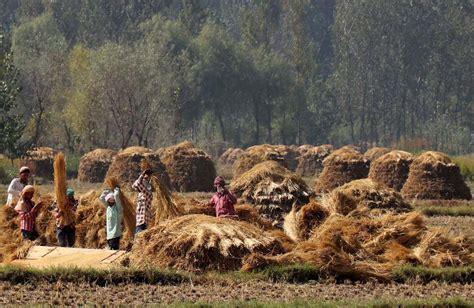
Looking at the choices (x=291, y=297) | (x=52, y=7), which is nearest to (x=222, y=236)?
(x=291, y=297)

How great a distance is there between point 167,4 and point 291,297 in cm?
9319

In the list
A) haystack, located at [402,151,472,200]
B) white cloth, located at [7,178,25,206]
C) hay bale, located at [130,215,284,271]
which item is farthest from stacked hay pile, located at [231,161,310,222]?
haystack, located at [402,151,472,200]

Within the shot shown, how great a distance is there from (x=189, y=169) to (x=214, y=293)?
27.6 metres

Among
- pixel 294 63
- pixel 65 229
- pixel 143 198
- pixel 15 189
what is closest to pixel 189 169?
pixel 15 189

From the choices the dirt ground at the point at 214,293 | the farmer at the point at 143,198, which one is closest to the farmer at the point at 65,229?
the farmer at the point at 143,198

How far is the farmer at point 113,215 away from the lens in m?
20.0

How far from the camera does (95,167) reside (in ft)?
162

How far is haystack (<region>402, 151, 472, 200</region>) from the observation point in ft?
128

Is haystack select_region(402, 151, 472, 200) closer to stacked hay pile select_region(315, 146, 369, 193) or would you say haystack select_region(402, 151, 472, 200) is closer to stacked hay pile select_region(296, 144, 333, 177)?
stacked hay pile select_region(315, 146, 369, 193)

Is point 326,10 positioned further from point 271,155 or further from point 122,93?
point 271,155

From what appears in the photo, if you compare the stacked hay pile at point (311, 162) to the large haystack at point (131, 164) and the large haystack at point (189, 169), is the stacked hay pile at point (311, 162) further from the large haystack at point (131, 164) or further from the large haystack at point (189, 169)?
the large haystack at point (131, 164)

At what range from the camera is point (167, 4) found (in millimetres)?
107750

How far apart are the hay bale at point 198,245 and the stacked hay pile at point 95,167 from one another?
3015cm

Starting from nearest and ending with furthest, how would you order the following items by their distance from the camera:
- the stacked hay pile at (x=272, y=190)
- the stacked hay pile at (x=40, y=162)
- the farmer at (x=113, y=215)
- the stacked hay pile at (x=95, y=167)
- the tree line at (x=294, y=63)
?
1. the farmer at (x=113, y=215)
2. the stacked hay pile at (x=272, y=190)
3. the stacked hay pile at (x=95, y=167)
4. the stacked hay pile at (x=40, y=162)
5. the tree line at (x=294, y=63)
